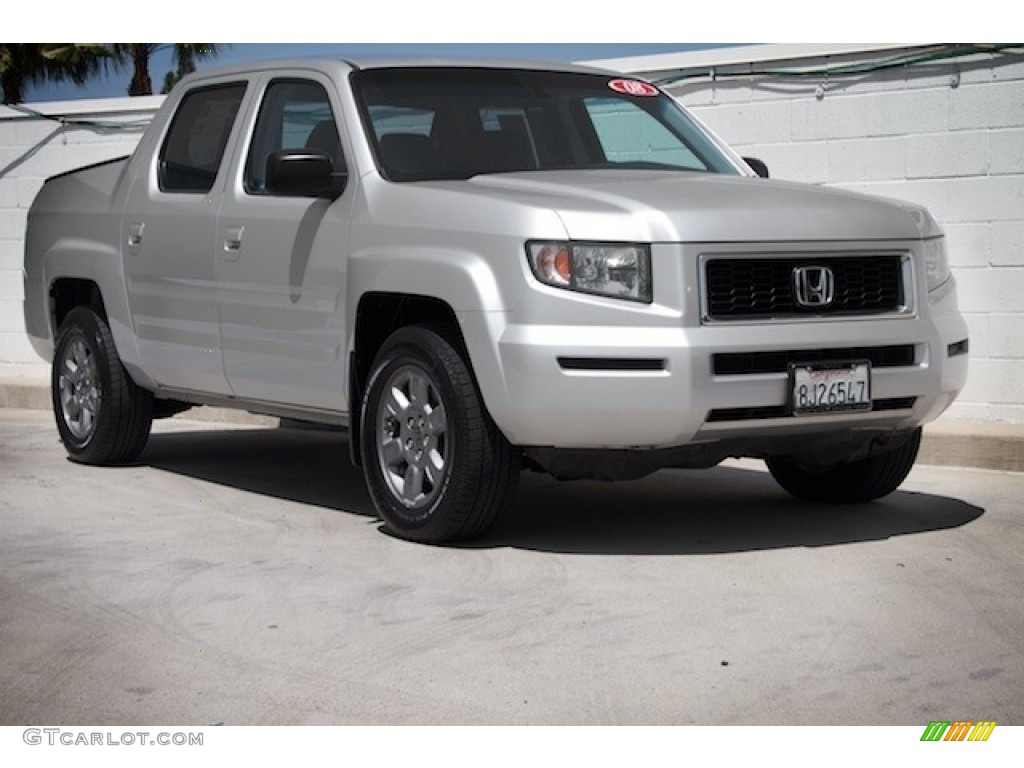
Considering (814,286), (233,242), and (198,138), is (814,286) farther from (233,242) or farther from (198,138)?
(198,138)

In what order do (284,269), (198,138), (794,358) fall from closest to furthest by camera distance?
(794,358) → (284,269) → (198,138)

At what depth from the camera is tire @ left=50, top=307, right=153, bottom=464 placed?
9547 mm

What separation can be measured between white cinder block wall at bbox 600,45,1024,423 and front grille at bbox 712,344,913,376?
3.35 metres

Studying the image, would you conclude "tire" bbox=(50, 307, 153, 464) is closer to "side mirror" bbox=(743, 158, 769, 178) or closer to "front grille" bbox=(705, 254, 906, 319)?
"side mirror" bbox=(743, 158, 769, 178)

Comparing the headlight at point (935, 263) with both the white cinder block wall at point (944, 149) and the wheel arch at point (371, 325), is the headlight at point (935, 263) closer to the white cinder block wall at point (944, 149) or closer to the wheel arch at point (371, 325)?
the wheel arch at point (371, 325)

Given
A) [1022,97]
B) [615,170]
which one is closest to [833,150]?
[1022,97]

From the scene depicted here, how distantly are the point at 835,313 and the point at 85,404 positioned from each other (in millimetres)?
4262

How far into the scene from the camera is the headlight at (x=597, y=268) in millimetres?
6781

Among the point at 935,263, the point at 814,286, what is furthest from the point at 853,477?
the point at 814,286

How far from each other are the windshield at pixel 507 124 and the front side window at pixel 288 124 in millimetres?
274

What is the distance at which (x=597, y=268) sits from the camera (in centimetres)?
680

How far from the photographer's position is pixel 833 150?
10938mm

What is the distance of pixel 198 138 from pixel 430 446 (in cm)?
242
